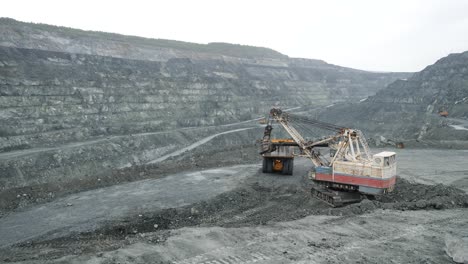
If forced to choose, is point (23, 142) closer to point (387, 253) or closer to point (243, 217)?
point (243, 217)

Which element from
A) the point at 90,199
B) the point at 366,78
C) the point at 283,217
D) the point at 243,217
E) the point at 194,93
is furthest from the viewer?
the point at 366,78

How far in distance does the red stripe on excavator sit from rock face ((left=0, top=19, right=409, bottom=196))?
21.4 metres

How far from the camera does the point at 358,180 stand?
16.4 metres

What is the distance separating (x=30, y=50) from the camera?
1788 inches

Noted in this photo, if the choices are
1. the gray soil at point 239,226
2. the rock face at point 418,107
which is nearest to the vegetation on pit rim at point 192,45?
the rock face at point 418,107

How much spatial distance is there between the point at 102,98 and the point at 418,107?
47066 mm

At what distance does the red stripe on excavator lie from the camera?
15.8 meters

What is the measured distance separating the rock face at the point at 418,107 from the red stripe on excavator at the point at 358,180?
29.4m

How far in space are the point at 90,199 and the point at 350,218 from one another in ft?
41.5

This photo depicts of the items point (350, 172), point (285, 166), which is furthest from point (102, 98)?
point (350, 172)

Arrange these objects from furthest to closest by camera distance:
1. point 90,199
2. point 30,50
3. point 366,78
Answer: point 366,78
point 30,50
point 90,199

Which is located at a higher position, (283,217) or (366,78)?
(366,78)

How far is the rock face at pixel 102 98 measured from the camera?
3328cm

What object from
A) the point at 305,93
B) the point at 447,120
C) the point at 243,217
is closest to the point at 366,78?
the point at 305,93
